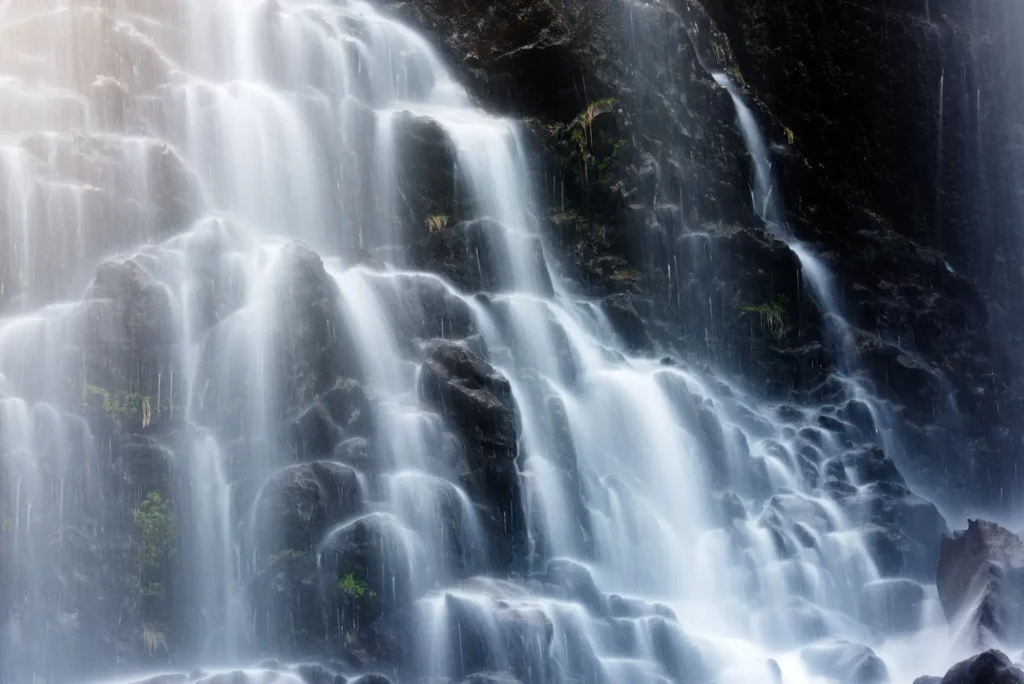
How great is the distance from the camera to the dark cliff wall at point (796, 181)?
1805 cm

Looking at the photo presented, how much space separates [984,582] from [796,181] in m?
10.0

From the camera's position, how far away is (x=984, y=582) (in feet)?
42.6

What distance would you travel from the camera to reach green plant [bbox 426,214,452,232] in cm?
1580

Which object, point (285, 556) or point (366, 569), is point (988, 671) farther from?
point (285, 556)

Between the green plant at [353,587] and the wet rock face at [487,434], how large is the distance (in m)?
1.79

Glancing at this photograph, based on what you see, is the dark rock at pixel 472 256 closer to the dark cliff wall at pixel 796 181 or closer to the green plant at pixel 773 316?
the dark cliff wall at pixel 796 181

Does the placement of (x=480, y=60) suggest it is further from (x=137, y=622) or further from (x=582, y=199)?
(x=137, y=622)

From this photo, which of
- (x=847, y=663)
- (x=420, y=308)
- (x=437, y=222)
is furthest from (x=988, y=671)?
(x=437, y=222)

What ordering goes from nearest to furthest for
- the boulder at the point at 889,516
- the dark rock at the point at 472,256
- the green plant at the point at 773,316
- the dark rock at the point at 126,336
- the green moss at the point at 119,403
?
the green moss at the point at 119,403
the dark rock at the point at 126,336
the boulder at the point at 889,516
the dark rock at the point at 472,256
the green plant at the point at 773,316

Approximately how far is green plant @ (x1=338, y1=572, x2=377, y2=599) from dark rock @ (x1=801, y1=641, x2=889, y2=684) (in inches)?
227

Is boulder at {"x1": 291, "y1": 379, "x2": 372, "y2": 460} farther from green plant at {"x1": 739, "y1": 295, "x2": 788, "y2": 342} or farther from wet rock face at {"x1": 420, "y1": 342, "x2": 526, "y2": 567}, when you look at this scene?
green plant at {"x1": 739, "y1": 295, "x2": 788, "y2": 342}

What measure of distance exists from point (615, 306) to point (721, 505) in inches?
167

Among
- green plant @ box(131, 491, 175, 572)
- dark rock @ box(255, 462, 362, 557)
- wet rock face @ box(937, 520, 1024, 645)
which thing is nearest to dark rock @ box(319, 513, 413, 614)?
dark rock @ box(255, 462, 362, 557)

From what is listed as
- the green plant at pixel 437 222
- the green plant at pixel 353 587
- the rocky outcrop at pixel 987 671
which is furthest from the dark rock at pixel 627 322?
the rocky outcrop at pixel 987 671
